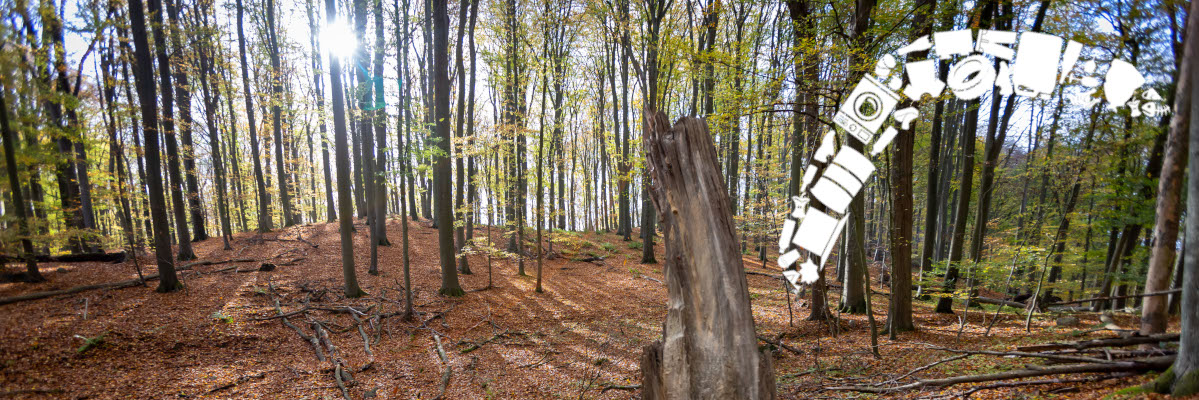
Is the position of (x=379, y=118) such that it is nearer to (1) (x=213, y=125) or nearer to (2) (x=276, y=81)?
(1) (x=213, y=125)

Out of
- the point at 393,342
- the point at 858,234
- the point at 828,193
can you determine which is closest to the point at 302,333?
the point at 393,342

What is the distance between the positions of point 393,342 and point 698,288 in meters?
7.61

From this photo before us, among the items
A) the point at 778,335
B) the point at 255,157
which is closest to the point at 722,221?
the point at 778,335

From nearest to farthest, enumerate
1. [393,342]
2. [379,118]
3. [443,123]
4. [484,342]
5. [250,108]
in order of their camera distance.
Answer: [393,342], [484,342], [443,123], [379,118], [250,108]

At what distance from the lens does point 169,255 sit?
8.45 meters

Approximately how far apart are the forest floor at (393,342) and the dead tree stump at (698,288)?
2.90 meters

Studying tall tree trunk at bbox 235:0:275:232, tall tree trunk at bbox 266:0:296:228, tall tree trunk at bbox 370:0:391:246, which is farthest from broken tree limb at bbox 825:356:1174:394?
tall tree trunk at bbox 235:0:275:232

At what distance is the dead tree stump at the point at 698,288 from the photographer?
2.13 metres

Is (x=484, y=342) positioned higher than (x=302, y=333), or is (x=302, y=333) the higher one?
(x=302, y=333)

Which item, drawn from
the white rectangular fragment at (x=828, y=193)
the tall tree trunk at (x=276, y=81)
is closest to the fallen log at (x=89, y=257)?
the tall tree trunk at (x=276, y=81)

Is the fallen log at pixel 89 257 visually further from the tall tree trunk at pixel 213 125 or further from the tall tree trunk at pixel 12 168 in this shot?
the tall tree trunk at pixel 12 168

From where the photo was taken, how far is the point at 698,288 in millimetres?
2318

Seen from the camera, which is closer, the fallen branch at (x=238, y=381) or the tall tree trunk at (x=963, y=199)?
the fallen branch at (x=238, y=381)

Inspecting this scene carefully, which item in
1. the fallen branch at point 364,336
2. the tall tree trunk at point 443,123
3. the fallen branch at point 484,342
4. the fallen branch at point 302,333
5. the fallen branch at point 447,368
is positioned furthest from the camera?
the tall tree trunk at point 443,123
